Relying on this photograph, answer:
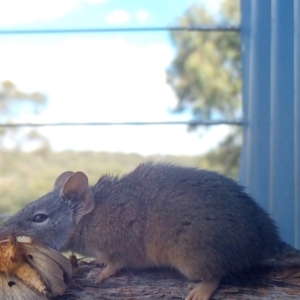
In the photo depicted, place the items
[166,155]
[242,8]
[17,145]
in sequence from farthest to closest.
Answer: [17,145] → [166,155] → [242,8]

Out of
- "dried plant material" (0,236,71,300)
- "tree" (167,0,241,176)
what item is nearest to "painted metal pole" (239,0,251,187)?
"dried plant material" (0,236,71,300)

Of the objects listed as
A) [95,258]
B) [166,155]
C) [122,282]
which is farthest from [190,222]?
[166,155]

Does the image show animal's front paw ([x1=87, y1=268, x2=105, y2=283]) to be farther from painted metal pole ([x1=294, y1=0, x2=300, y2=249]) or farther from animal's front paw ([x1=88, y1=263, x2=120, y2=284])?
painted metal pole ([x1=294, y1=0, x2=300, y2=249])

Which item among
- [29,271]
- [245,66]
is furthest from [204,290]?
[245,66]

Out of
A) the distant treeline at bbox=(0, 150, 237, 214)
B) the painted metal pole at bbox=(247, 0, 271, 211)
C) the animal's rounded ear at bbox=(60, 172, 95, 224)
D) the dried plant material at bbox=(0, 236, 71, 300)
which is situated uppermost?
the painted metal pole at bbox=(247, 0, 271, 211)

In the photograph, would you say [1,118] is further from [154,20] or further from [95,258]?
[95,258]

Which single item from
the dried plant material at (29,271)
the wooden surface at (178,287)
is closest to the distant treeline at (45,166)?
the wooden surface at (178,287)
